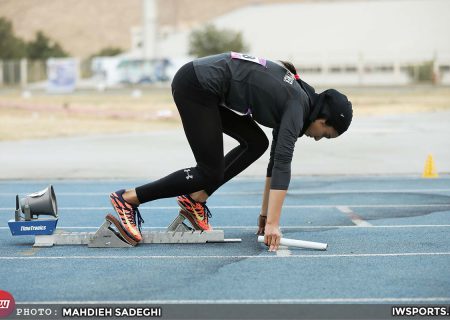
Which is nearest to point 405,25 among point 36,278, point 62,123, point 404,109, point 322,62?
point 322,62

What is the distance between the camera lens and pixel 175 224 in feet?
24.7

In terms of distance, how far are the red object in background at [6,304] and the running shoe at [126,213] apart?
1.58 metres

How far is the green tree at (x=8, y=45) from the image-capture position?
105 meters

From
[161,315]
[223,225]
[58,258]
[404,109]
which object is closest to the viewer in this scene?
[161,315]

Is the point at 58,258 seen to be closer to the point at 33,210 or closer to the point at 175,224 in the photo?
the point at 33,210

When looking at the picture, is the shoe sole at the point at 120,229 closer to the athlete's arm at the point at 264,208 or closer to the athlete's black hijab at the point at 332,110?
the athlete's arm at the point at 264,208

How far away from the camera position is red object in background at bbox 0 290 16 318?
503cm

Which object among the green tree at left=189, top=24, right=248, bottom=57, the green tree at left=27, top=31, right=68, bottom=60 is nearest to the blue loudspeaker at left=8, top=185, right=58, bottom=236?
the green tree at left=189, top=24, right=248, bottom=57

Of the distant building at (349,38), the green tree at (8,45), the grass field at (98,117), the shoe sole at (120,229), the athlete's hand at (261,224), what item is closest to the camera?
the shoe sole at (120,229)

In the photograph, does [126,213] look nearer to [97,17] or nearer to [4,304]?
[4,304]

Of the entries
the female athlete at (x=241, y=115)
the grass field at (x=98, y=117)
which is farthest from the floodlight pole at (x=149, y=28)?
Answer: the female athlete at (x=241, y=115)

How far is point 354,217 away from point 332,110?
8.91 feet

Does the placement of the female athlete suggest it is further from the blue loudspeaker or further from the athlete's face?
the blue loudspeaker

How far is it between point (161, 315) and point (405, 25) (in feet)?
315
